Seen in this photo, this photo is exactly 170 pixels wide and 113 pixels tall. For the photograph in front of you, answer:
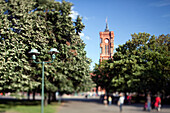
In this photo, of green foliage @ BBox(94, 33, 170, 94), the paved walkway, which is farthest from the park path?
green foliage @ BBox(94, 33, 170, 94)

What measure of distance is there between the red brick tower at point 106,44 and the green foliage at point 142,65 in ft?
213

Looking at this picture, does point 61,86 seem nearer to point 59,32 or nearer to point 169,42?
point 59,32

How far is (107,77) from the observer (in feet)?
135

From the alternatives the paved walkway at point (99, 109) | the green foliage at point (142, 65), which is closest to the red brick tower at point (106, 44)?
the green foliage at point (142, 65)

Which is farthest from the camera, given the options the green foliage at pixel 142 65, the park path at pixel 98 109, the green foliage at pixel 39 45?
the green foliage at pixel 142 65

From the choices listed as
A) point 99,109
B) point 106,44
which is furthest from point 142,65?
point 106,44

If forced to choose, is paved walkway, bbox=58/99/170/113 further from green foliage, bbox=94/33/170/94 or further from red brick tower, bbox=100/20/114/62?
red brick tower, bbox=100/20/114/62

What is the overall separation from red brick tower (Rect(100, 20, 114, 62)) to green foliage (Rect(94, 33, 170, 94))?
6491 cm

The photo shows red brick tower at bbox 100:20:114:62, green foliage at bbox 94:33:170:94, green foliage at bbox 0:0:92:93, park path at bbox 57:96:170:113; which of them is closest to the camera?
green foliage at bbox 0:0:92:93

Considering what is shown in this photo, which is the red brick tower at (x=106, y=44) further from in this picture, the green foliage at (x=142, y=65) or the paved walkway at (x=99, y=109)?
the paved walkway at (x=99, y=109)

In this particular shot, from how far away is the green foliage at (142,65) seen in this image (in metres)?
33.9

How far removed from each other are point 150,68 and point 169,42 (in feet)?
24.6

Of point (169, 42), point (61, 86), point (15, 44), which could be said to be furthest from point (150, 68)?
point (15, 44)

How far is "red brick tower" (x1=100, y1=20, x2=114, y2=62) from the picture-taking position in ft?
340
